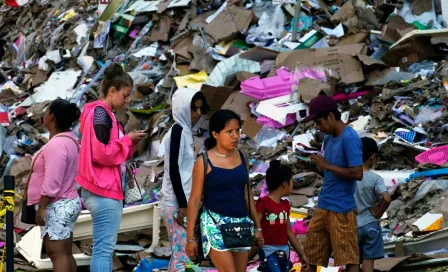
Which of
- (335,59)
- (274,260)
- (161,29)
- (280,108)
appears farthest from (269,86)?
(274,260)

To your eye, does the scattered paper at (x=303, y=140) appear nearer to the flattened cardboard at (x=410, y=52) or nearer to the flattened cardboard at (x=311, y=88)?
the flattened cardboard at (x=311, y=88)

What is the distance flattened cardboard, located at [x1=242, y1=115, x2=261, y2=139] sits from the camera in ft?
31.7

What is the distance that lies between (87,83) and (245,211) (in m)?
8.06

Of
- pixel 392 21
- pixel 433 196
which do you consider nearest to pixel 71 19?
pixel 392 21

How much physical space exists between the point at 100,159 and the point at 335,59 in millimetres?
5308

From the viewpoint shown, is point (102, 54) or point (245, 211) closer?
point (245, 211)

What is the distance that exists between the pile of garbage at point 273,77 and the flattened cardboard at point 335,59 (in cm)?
1

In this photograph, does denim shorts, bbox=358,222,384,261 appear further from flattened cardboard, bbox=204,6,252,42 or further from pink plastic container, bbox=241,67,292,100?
flattened cardboard, bbox=204,6,252,42

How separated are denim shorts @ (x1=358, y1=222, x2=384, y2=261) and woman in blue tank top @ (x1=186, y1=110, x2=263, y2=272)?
113cm

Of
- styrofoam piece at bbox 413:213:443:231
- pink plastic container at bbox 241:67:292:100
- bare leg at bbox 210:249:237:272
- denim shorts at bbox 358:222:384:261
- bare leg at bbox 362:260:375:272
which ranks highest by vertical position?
bare leg at bbox 210:249:237:272

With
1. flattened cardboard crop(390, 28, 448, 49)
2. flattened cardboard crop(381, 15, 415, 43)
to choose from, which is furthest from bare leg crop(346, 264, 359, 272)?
flattened cardboard crop(381, 15, 415, 43)

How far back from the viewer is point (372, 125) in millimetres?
8969

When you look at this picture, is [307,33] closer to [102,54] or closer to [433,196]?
[102,54]

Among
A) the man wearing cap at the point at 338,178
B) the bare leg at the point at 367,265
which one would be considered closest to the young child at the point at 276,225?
the man wearing cap at the point at 338,178
